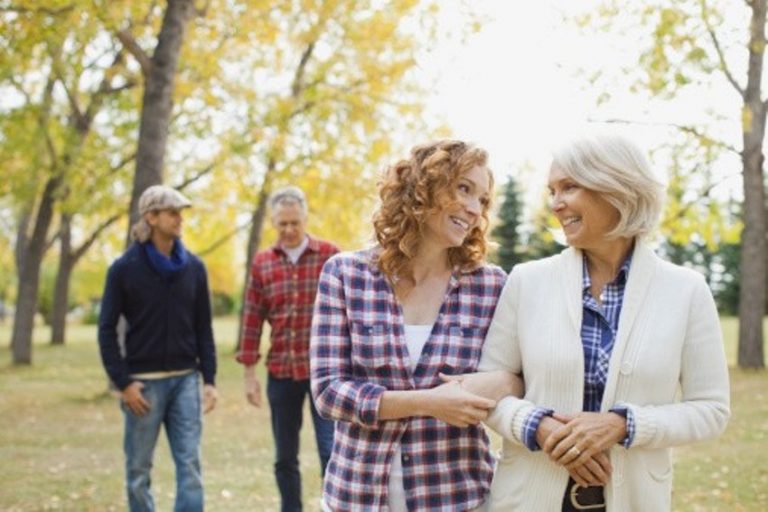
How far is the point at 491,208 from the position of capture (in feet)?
11.5

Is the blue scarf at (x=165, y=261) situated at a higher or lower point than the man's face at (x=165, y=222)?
lower

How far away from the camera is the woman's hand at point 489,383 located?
10.2ft

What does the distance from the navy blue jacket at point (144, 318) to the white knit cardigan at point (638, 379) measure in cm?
376

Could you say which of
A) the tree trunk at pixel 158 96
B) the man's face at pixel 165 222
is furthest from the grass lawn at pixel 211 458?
the tree trunk at pixel 158 96

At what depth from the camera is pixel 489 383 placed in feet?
10.2

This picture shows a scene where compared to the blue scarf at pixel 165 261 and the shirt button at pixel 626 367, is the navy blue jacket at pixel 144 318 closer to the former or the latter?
the blue scarf at pixel 165 261

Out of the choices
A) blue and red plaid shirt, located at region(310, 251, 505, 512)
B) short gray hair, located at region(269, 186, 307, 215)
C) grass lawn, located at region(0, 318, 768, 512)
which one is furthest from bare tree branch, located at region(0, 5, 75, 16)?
blue and red plaid shirt, located at region(310, 251, 505, 512)

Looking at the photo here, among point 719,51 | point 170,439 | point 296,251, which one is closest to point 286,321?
point 296,251

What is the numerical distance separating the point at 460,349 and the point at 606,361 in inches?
18.3

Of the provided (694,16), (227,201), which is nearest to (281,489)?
(694,16)

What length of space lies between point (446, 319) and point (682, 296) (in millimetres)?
730

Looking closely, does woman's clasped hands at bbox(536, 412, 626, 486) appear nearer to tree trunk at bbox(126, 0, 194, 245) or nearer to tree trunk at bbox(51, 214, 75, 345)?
tree trunk at bbox(126, 0, 194, 245)

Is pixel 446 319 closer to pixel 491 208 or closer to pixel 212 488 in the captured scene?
pixel 491 208

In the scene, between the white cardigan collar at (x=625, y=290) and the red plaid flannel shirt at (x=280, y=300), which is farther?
the red plaid flannel shirt at (x=280, y=300)
